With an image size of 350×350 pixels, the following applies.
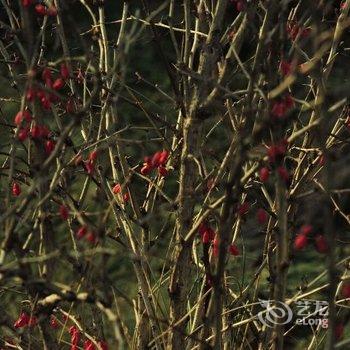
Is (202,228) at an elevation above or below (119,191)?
above

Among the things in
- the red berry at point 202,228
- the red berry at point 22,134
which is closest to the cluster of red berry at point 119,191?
the red berry at point 202,228

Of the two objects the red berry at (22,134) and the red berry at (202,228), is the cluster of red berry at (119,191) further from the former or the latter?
the red berry at (22,134)

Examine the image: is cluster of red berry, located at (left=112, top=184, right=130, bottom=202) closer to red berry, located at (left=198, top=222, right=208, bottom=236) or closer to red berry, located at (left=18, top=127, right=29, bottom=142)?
red berry, located at (left=198, top=222, right=208, bottom=236)

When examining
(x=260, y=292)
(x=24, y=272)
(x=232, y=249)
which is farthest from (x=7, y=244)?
(x=260, y=292)

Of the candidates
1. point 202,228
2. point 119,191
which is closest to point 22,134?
point 202,228

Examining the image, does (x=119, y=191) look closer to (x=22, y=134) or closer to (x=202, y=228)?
(x=202, y=228)

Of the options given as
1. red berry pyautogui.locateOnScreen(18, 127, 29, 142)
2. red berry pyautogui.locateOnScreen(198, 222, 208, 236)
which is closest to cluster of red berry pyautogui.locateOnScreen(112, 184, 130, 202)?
red berry pyautogui.locateOnScreen(198, 222, 208, 236)

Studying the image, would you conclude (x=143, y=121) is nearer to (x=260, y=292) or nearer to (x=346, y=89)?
(x=260, y=292)

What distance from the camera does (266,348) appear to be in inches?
150

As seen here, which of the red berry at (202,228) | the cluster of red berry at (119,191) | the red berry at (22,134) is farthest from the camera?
the cluster of red berry at (119,191)

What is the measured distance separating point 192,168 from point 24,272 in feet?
3.50

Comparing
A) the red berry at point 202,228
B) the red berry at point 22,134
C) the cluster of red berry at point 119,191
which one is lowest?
the cluster of red berry at point 119,191

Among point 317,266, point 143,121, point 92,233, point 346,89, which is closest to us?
point 346,89

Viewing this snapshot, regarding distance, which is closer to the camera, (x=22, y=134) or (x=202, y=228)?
(x=22, y=134)
